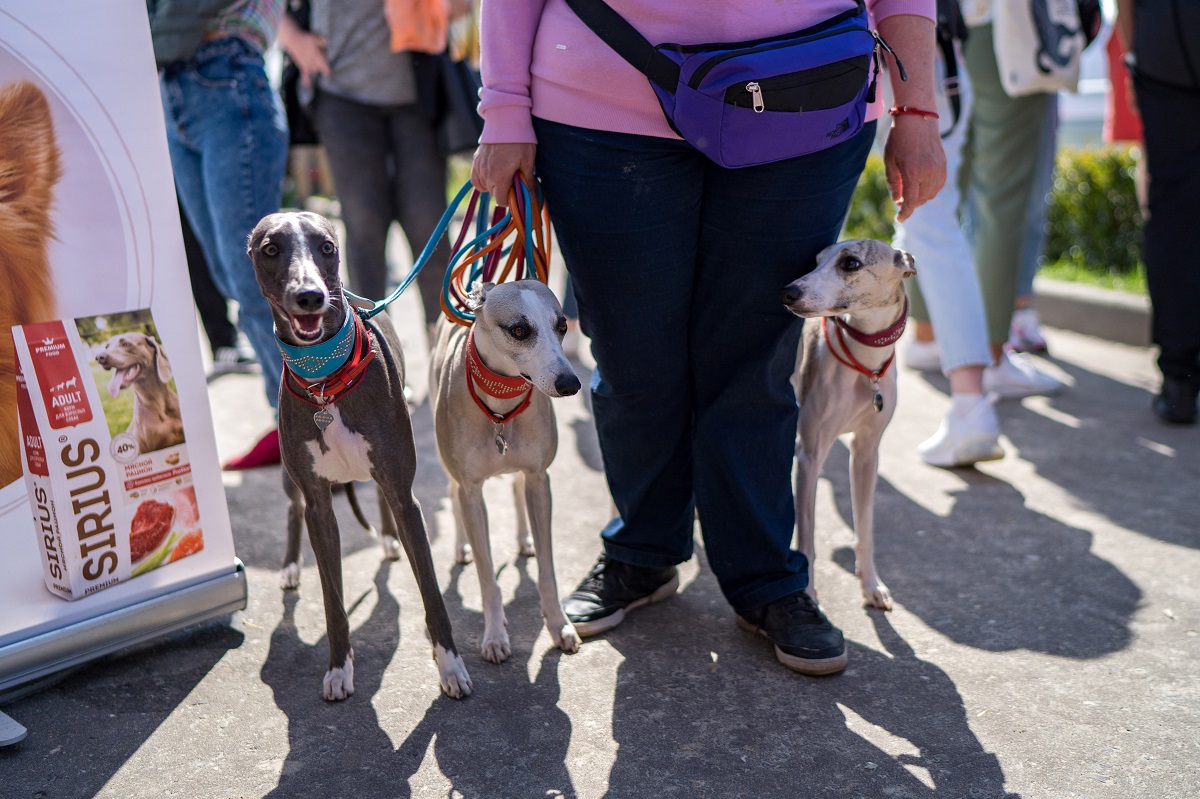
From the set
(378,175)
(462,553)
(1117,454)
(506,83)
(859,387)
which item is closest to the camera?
(506,83)

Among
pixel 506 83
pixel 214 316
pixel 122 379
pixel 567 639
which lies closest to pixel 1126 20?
pixel 506 83

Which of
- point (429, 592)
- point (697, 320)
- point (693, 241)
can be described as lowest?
point (429, 592)

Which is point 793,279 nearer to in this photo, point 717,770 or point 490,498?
point 717,770

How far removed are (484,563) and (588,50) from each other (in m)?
1.40

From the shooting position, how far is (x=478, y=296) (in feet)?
8.56

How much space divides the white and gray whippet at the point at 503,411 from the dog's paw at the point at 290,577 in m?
0.65

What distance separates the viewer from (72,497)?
252 cm

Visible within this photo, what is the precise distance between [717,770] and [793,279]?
122 cm

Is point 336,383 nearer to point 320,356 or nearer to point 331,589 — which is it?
point 320,356

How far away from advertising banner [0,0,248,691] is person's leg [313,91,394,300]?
1.80m

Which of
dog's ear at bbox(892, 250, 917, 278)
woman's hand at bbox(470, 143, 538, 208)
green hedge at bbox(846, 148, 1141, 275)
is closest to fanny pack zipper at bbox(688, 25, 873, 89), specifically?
woman's hand at bbox(470, 143, 538, 208)

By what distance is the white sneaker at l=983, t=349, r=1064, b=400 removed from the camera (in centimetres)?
516

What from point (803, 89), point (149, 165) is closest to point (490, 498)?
point (149, 165)

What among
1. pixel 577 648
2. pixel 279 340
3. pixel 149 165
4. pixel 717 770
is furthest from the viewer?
pixel 577 648
